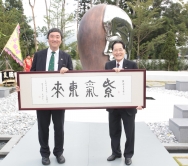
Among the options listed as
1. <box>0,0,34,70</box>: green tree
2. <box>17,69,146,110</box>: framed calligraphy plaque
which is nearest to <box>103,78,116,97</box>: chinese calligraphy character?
<box>17,69,146,110</box>: framed calligraphy plaque

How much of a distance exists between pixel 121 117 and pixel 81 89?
467mm

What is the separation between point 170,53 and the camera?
1661 cm

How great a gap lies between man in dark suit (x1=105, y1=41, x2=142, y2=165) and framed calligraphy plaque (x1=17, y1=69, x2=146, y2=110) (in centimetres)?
9

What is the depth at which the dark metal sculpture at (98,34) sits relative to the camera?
6242 mm

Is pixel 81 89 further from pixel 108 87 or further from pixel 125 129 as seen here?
pixel 125 129

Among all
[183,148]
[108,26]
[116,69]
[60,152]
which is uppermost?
[108,26]

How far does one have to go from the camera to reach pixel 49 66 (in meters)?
2.40

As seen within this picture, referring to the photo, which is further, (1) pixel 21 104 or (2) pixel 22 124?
(2) pixel 22 124

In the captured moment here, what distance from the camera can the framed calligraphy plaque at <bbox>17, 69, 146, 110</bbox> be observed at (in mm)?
2338

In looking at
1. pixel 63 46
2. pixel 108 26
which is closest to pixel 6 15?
pixel 63 46

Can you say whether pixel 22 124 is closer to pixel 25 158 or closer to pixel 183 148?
pixel 25 158

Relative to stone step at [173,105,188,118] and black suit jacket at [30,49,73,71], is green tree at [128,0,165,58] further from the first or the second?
black suit jacket at [30,49,73,71]

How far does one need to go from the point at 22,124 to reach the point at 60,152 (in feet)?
6.49

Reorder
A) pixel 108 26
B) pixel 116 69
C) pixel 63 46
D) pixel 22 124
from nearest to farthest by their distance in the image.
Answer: pixel 116 69 < pixel 22 124 < pixel 108 26 < pixel 63 46
